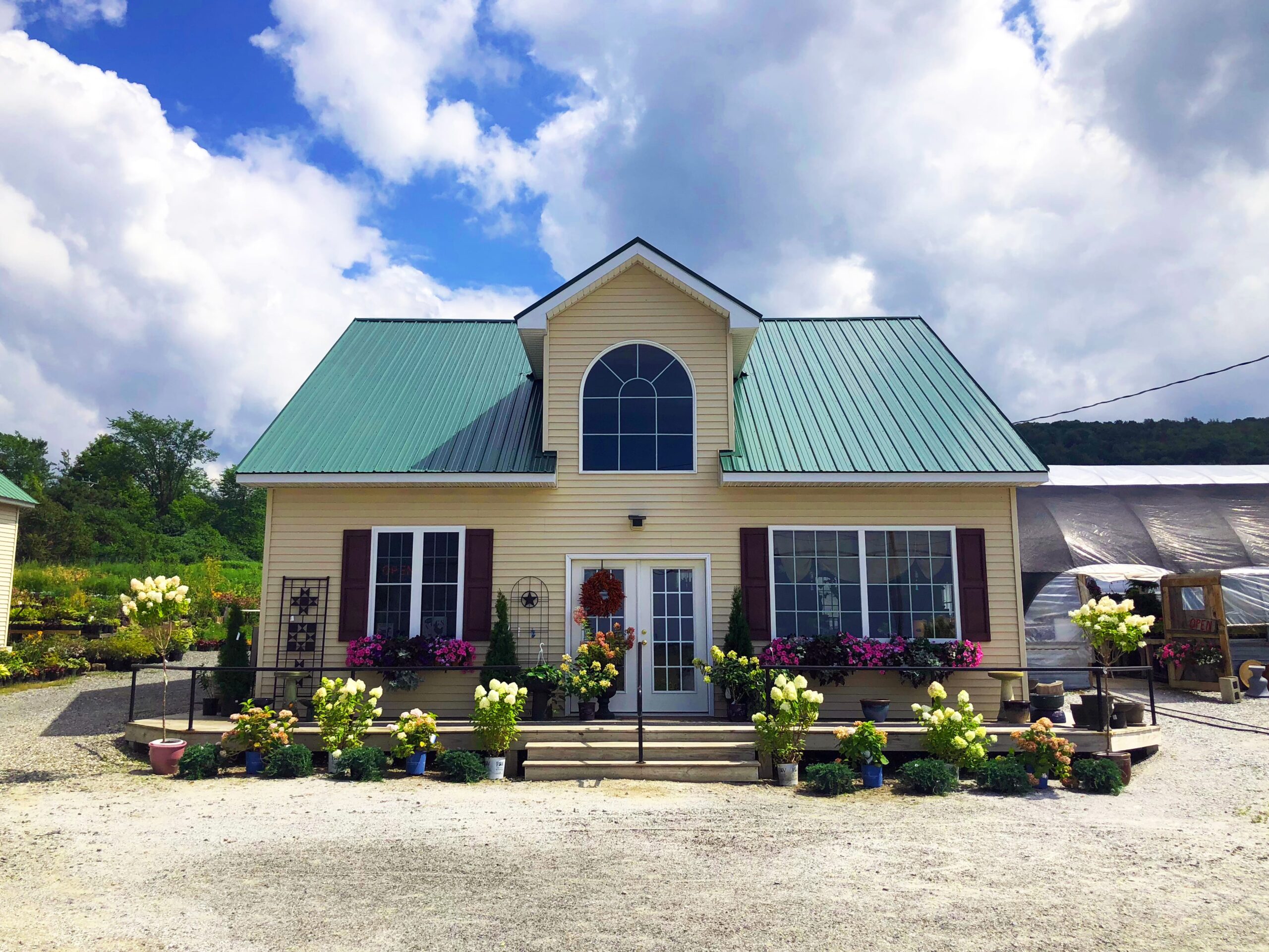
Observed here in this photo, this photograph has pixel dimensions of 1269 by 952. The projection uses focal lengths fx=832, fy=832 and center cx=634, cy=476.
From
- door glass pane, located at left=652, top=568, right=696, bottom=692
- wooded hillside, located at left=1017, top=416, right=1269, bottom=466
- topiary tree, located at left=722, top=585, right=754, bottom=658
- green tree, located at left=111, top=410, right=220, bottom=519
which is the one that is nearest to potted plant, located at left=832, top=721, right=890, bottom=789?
topiary tree, located at left=722, top=585, right=754, bottom=658

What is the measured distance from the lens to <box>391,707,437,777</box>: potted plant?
9.37 metres

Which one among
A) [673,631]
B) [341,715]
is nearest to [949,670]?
[673,631]

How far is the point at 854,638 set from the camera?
35.6ft

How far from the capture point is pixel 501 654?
10773 mm

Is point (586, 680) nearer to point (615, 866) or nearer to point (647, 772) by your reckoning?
point (647, 772)

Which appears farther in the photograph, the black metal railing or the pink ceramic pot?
the black metal railing

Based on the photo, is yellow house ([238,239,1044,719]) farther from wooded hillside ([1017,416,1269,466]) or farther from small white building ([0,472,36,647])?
wooded hillside ([1017,416,1269,466])

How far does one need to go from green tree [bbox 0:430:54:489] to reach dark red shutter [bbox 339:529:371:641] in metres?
57.0

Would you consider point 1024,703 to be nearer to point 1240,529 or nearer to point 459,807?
point 459,807

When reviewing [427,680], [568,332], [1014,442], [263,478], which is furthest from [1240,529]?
[263,478]

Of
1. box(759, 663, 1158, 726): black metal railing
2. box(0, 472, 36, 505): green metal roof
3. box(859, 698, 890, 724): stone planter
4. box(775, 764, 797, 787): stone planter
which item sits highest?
box(0, 472, 36, 505): green metal roof

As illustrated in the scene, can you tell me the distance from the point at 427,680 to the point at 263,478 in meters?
3.48

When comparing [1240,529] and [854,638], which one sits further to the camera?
[1240,529]

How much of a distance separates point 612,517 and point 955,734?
16.6 ft
